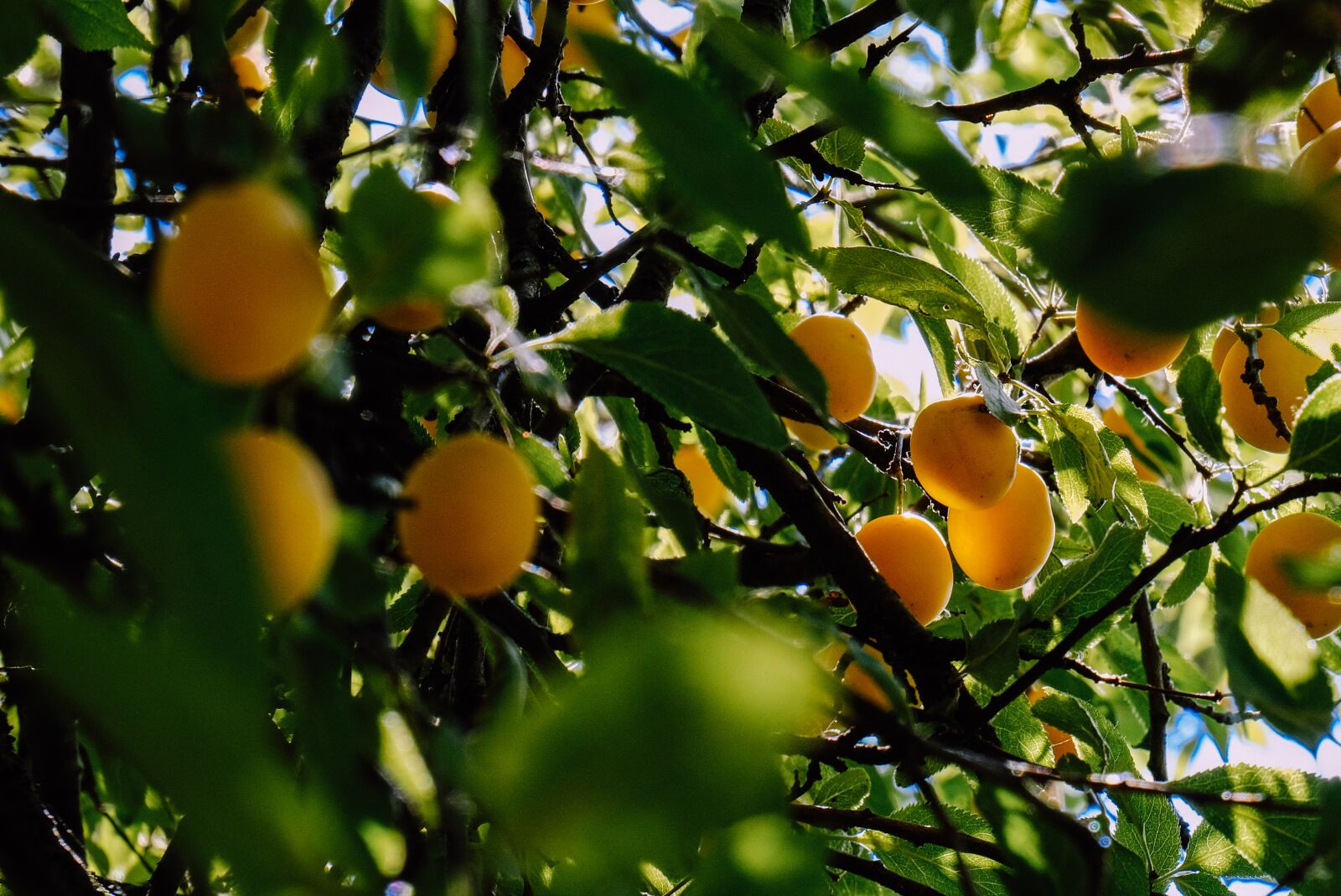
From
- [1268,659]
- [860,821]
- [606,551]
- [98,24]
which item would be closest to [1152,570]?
[1268,659]

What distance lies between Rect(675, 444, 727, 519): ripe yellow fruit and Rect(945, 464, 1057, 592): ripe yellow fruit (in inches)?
34.3

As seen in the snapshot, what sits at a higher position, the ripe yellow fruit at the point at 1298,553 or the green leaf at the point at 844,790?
the ripe yellow fruit at the point at 1298,553

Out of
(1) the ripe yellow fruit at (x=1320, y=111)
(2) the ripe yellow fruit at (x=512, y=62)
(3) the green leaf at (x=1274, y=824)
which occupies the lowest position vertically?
(3) the green leaf at (x=1274, y=824)

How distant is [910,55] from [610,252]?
6.25 feet

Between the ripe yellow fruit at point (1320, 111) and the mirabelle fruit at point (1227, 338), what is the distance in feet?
0.85

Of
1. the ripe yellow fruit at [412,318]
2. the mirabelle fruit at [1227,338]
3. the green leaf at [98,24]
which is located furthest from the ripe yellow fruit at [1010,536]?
the green leaf at [98,24]

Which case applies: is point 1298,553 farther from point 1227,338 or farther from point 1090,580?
point 1227,338

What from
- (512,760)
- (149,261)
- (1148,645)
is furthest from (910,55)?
(512,760)

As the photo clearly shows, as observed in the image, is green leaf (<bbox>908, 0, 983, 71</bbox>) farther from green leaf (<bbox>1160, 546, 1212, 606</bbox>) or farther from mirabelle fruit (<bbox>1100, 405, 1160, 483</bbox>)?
mirabelle fruit (<bbox>1100, 405, 1160, 483</bbox>)

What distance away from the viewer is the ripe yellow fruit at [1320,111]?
153cm

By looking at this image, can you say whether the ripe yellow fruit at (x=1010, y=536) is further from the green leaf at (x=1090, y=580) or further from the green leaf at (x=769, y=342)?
the green leaf at (x=769, y=342)

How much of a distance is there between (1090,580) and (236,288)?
1031 mm

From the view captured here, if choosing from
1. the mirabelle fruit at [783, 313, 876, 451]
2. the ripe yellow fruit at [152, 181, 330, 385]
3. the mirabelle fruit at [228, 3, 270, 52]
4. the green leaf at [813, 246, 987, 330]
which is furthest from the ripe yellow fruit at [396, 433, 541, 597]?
the mirabelle fruit at [228, 3, 270, 52]

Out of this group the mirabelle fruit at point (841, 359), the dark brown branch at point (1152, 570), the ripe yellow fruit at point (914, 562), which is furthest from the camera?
the mirabelle fruit at point (841, 359)
